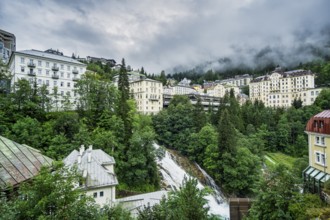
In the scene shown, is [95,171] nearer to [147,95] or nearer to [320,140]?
[320,140]

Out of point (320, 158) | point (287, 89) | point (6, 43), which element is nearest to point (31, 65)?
point (6, 43)

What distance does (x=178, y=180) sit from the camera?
124 ft

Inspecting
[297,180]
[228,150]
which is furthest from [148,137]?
[297,180]

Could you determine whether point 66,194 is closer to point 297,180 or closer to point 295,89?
point 297,180

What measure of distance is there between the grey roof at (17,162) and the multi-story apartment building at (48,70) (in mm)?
39793

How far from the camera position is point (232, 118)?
217 feet

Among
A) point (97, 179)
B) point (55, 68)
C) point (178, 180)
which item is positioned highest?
point (55, 68)

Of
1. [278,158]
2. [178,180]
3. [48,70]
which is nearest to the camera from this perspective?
[178,180]

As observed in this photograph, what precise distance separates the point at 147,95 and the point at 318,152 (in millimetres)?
63975

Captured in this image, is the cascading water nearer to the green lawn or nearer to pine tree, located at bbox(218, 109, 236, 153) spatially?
pine tree, located at bbox(218, 109, 236, 153)

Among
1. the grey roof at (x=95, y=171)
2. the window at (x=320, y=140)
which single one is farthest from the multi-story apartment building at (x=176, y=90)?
the window at (x=320, y=140)

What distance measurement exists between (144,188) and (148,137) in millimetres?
8055

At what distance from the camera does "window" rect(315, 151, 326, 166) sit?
2323 cm

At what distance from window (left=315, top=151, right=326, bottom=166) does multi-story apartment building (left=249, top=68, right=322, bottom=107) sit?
95.5 meters
